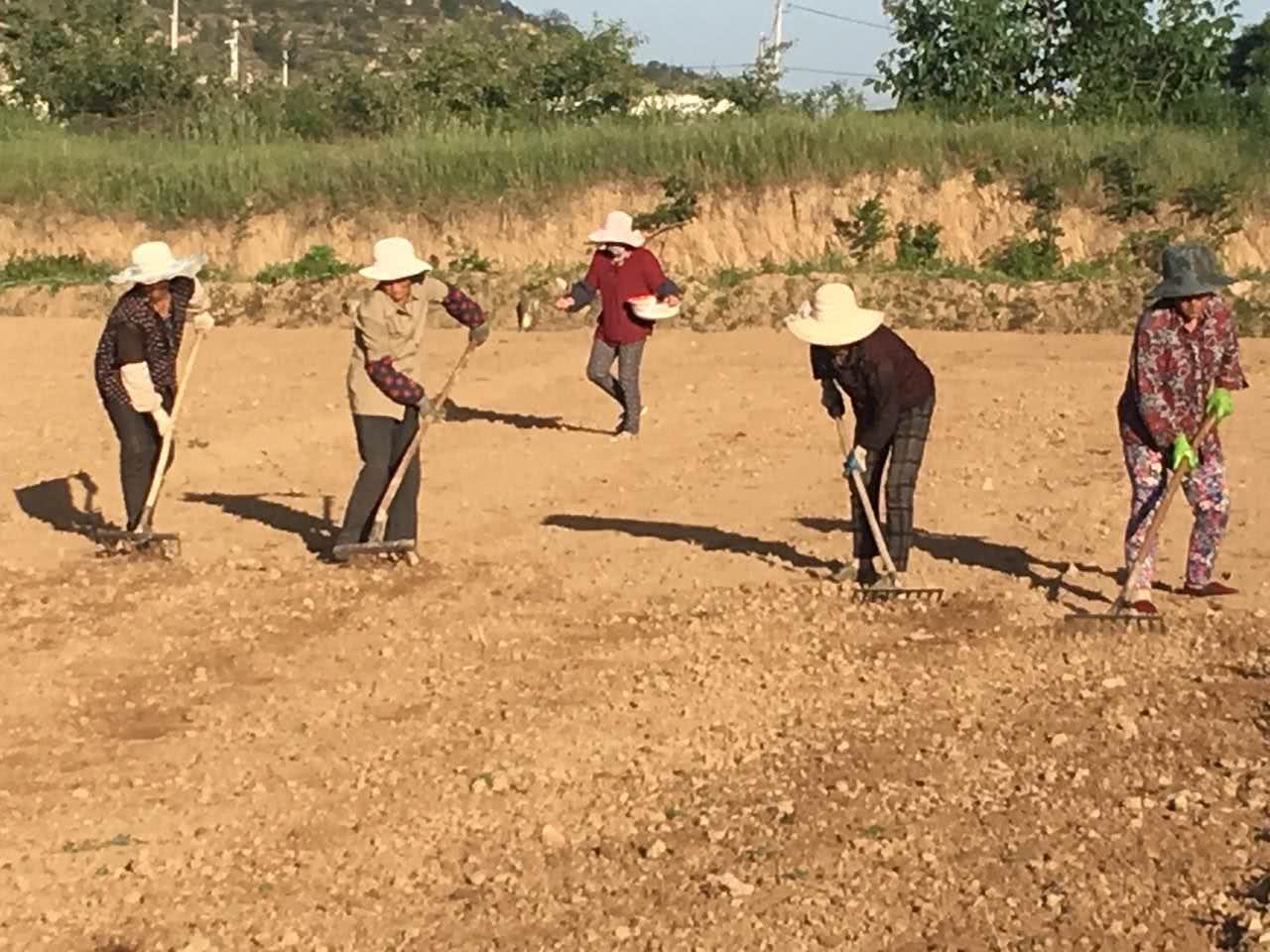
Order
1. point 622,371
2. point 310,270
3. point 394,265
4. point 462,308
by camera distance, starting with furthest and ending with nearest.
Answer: point 310,270 → point 622,371 → point 462,308 → point 394,265

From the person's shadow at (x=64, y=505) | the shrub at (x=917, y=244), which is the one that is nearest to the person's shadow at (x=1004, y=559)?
the person's shadow at (x=64, y=505)

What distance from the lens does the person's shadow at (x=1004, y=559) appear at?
392 inches

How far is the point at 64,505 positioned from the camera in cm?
1286

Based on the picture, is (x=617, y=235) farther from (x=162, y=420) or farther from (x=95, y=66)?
(x=95, y=66)

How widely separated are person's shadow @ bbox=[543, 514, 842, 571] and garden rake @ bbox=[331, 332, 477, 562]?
1.43 metres

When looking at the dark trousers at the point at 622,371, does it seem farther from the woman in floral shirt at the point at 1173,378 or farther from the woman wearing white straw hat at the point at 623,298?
the woman in floral shirt at the point at 1173,378

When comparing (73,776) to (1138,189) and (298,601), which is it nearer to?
(298,601)

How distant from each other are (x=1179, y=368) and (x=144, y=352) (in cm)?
517

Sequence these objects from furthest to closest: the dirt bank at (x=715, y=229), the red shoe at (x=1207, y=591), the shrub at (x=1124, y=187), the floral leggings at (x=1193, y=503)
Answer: the dirt bank at (x=715, y=229), the shrub at (x=1124, y=187), the red shoe at (x=1207, y=591), the floral leggings at (x=1193, y=503)

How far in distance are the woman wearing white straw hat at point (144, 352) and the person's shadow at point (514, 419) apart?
425 centimetres

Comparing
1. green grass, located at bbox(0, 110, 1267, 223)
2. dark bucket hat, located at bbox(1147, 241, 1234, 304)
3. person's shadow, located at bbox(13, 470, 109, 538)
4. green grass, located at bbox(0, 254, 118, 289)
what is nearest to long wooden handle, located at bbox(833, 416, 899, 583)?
dark bucket hat, located at bbox(1147, 241, 1234, 304)

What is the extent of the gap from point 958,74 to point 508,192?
7.51m

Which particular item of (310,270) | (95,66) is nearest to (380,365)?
(310,270)

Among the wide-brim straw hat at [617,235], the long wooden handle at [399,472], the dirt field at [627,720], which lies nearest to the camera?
the dirt field at [627,720]
